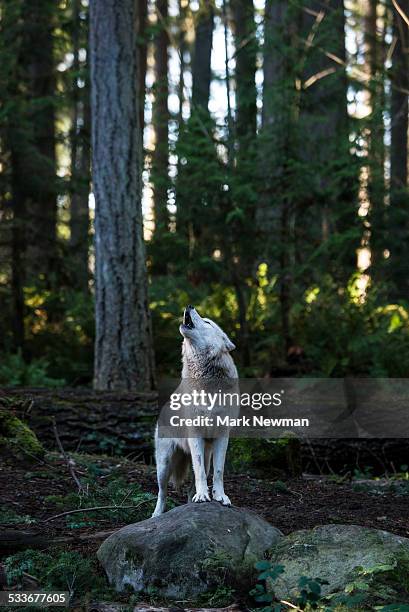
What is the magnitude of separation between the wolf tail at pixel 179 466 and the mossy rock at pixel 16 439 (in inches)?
104

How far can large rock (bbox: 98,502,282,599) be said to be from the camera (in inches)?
208

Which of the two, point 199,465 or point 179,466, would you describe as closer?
point 199,465

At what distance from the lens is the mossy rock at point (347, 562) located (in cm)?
501

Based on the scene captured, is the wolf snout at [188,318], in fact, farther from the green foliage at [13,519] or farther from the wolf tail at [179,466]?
the green foliage at [13,519]

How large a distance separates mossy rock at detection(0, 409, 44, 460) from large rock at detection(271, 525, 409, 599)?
410 centimetres

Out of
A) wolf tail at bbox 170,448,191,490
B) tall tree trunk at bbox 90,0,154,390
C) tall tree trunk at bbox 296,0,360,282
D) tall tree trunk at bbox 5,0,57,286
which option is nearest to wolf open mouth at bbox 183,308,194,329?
wolf tail at bbox 170,448,191,490

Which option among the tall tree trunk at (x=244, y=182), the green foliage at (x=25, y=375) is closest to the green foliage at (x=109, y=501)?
the green foliage at (x=25, y=375)

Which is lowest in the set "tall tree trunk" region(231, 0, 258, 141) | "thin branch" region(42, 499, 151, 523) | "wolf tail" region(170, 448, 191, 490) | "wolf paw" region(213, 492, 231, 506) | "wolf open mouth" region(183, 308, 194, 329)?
"thin branch" region(42, 499, 151, 523)

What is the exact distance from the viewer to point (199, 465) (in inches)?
236

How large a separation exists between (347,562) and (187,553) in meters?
1.12

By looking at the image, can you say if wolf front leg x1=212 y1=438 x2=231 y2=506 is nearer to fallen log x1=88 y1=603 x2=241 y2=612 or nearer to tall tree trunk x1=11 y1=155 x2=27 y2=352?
fallen log x1=88 y1=603 x2=241 y2=612

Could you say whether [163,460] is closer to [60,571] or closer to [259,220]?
[60,571]

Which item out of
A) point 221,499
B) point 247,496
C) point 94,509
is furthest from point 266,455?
point 221,499

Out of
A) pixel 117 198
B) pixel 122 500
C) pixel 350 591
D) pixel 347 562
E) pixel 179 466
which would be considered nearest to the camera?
pixel 350 591
